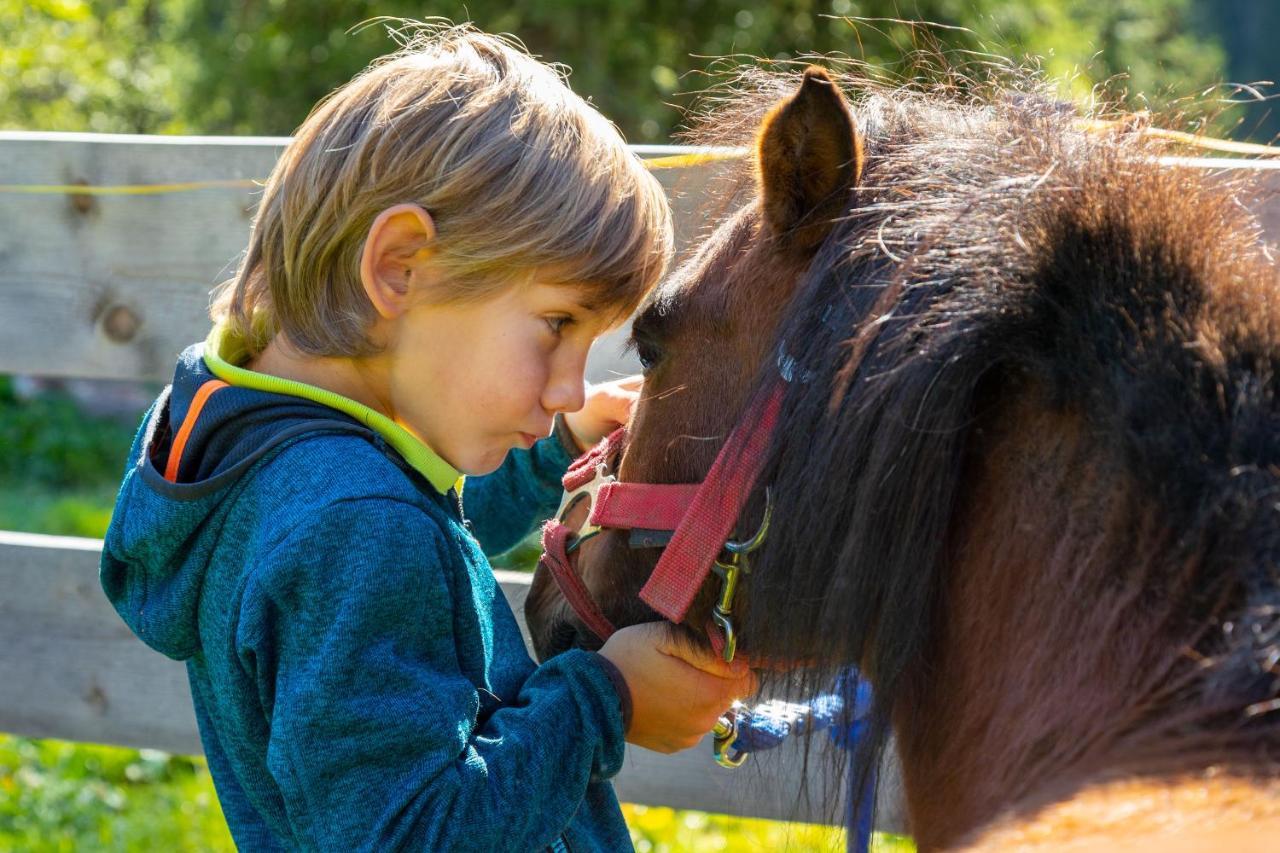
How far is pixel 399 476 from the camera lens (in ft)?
4.49

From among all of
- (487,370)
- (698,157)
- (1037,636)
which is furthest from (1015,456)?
(698,157)

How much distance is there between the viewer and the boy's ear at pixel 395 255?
141cm

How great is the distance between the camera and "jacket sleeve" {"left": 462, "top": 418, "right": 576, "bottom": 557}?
196cm

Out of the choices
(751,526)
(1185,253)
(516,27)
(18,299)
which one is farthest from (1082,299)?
(516,27)

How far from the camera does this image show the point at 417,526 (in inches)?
52.0

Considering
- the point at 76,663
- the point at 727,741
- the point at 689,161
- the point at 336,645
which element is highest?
the point at 689,161

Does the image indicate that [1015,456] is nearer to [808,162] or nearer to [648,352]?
[808,162]

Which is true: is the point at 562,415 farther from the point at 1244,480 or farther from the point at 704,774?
the point at 1244,480

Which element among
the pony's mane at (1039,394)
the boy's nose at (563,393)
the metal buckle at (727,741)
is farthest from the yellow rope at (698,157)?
the metal buckle at (727,741)

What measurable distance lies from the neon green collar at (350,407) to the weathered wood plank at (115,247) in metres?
0.79

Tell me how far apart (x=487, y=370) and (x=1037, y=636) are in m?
0.68

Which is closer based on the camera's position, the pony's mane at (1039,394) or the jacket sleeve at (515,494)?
the pony's mane at (1039,394)

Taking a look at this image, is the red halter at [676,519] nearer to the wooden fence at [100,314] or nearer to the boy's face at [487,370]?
the boy's face at [487,370]

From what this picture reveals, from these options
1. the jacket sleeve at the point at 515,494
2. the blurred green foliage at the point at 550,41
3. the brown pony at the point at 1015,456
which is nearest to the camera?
the brown pony at the point at 1015,456
